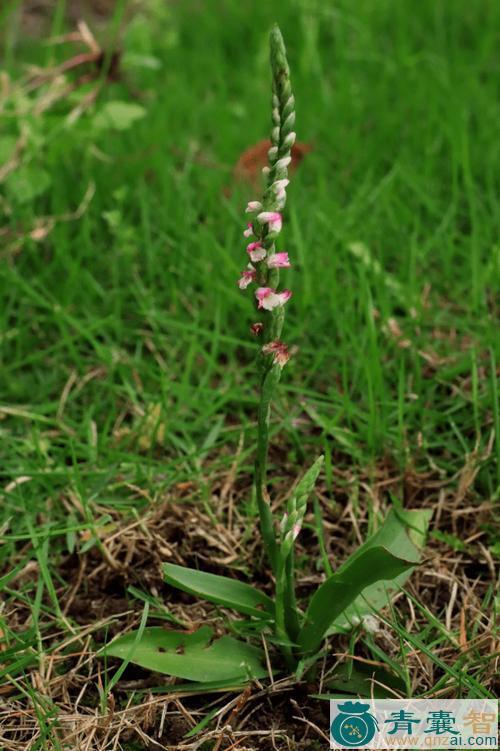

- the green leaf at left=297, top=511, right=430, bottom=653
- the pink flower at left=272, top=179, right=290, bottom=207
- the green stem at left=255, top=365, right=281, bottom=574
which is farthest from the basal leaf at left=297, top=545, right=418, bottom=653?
the pink flower at left=272, top=179, right=290, bottom=207

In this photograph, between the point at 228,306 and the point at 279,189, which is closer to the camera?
the point at 279,189

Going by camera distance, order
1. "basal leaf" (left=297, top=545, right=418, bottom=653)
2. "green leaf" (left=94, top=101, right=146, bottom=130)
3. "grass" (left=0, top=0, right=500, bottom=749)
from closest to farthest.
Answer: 1. "basal leaf" (left=297, top=545, right=418, bottom=653)
2. "grass" (left=0, top=0, right=500, bottom=749)
3. "green leaf" (left=94, top=101, right=146, bottom=130)

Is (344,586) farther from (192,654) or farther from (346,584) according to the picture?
(192,654)

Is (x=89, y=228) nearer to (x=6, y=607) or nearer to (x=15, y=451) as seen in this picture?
(x=15, y=451)

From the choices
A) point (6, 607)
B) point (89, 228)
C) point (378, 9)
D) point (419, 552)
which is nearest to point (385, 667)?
point (419, 552)

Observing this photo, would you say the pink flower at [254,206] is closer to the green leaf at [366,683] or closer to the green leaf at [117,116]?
the green leaf at [366,683]

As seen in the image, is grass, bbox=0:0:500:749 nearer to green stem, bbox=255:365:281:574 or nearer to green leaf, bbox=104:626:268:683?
green leaf, bbox=104:626:268:683

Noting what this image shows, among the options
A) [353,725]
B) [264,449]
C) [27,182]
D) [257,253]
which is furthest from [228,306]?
[353,725]
